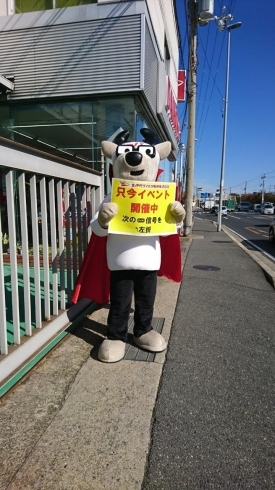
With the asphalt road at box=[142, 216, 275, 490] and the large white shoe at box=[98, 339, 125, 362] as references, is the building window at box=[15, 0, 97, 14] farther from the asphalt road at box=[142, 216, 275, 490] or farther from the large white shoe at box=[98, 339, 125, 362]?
the large white shoe at box=[98, 339, 125, 362]

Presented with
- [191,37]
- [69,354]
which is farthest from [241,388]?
[191,37]

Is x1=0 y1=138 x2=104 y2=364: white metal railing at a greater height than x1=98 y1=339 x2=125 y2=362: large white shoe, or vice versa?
x1=0 y1=138 x2=104 y2=364: white metal railing

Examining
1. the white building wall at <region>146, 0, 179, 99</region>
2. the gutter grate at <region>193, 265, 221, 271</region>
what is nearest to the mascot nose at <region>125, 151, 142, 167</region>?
the gutter grate at <region>193, 265, 221, 271</region>

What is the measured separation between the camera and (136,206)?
91.4 inches

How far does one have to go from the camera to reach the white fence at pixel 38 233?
204cm

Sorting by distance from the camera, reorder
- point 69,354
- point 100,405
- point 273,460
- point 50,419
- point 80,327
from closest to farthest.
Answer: point 273,460 < point 50,419 < point 100,405 < point 69,354 < point 80,327

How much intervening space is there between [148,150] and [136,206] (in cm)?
51

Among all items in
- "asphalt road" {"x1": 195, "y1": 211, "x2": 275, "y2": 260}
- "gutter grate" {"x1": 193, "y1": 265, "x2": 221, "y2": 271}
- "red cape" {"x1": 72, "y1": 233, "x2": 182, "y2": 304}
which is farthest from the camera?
"asphalt road" {"x1": 195, "y1": 211, "x2": 275, "y2": 260}

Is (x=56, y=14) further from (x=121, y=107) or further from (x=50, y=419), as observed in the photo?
(x=50, y=419)

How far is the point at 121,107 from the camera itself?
661cm

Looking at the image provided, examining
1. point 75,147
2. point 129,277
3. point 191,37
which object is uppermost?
point 191,37

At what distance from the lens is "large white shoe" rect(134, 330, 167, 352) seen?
259 centimetres

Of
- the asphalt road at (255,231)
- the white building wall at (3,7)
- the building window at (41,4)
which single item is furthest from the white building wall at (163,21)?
the asphalt road at (255,231)

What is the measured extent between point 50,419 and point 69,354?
74 cm
